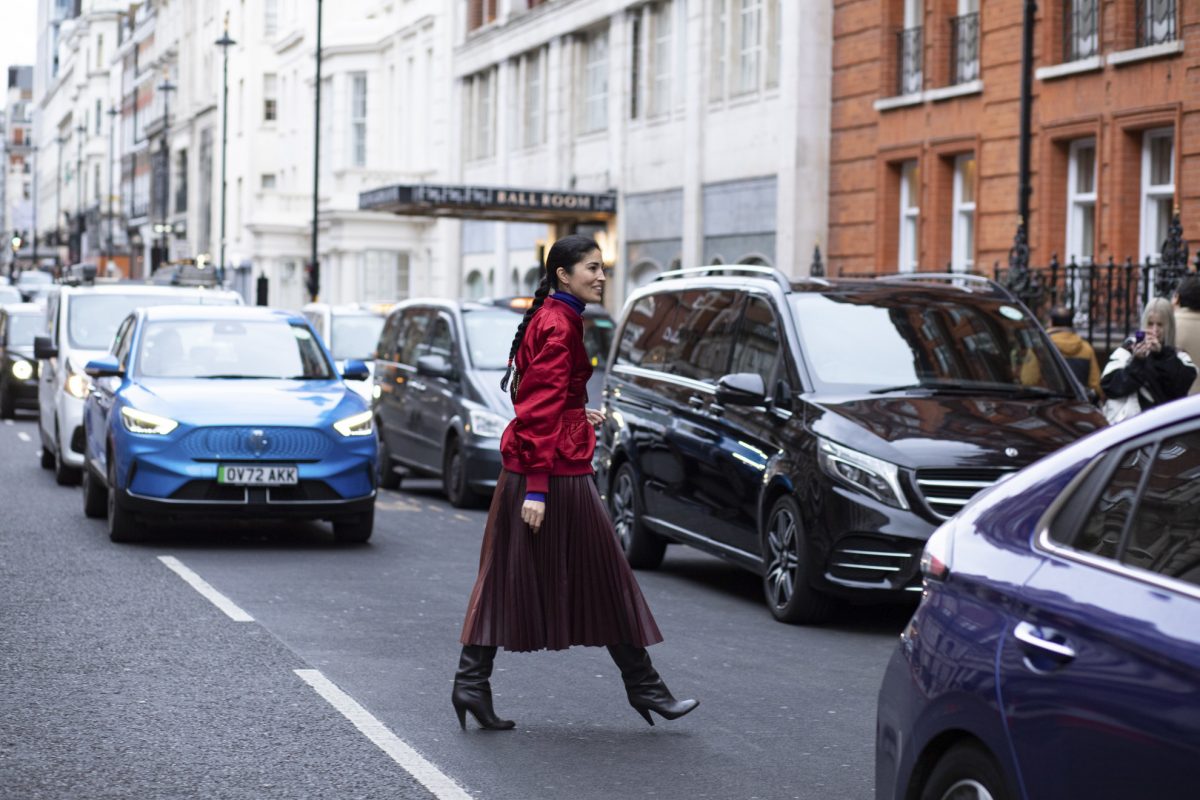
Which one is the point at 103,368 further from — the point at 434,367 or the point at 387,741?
the point at 387,741

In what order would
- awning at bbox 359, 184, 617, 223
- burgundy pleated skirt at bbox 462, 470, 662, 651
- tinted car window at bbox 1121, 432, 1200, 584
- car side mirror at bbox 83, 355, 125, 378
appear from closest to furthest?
tinted car window at bbox 1121, 432, 1200, 584
burgundy pleated skirt at bbox 462, 470, 662, 651
car side mirror at bbox 83, 355, 125, 378
awning at bbox 359, 184, 617, 223

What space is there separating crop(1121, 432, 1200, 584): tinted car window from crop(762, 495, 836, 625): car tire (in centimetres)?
672

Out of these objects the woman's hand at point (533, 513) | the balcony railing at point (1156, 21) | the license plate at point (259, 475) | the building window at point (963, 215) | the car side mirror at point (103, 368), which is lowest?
the license plate at point (259, 475)

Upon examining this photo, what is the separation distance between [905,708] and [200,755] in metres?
3.18

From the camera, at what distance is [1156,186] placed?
81.8 ft

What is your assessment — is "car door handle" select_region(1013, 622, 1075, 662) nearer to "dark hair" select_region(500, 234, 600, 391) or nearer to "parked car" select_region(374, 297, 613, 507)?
"dark hair" select_region(500, 234, 600, 391)

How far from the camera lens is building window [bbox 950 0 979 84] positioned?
28844 millimetres

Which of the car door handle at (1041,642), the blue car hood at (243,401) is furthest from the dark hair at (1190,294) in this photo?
the car door handle at (1041,642)

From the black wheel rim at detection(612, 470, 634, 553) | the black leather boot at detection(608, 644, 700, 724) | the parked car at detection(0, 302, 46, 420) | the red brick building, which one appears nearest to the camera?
the black leather boot at detection(608, 644, 700, 724)

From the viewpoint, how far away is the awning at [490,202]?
3941 centimetres

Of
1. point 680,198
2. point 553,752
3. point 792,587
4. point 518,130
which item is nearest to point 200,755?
point 553,752

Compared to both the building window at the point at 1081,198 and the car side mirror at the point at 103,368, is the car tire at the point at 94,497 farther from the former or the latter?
the building window at the point at 1081,198

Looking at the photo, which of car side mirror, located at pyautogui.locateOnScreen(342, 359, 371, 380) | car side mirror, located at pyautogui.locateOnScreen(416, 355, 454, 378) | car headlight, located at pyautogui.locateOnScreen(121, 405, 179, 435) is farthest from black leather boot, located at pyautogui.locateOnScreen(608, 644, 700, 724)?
car side mirror, located at pyautogui.locateOnScreen(416, 355, 454, 378)

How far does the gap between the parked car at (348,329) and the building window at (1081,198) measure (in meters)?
8.73
